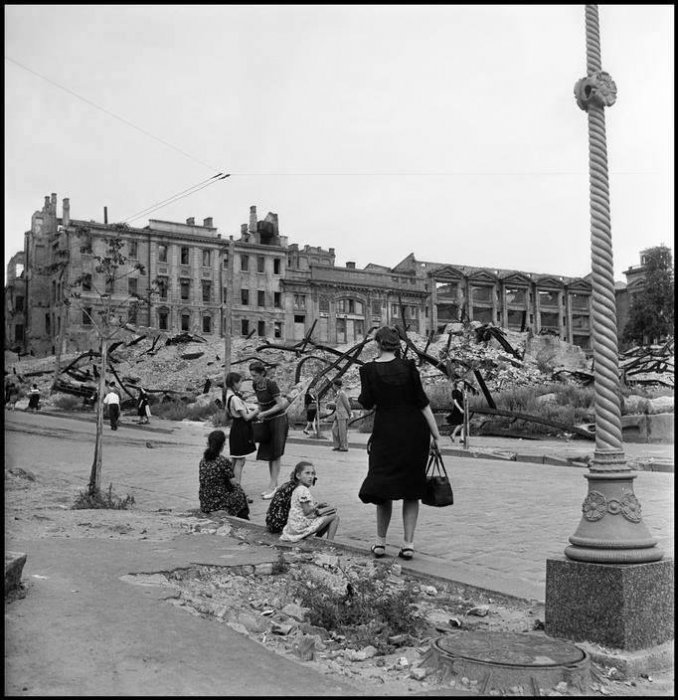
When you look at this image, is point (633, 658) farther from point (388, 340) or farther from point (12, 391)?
point (12, 391)

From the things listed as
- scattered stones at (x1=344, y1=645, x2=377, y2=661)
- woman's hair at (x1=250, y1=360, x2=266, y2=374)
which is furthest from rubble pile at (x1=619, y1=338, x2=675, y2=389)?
scattered stones at (x1=344, y1=645, x2=377, y2=661)

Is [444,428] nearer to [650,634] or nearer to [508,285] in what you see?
[650,634]

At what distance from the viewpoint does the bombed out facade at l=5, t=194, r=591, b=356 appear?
217 ft

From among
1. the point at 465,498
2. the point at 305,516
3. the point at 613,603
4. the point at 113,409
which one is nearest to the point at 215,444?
the point at 305,516

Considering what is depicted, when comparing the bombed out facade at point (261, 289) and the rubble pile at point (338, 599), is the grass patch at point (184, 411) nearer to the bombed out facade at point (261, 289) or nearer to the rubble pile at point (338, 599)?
the rubble pile at point (338, 599)

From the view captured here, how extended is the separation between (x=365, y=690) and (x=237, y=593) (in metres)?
1.95

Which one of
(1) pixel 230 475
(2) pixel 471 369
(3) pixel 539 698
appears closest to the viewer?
(3) pixel 539 698

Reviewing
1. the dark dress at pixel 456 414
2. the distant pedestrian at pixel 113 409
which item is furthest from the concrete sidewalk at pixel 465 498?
the distant pedestrian at pixel 113 409

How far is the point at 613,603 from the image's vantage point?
14.0ft

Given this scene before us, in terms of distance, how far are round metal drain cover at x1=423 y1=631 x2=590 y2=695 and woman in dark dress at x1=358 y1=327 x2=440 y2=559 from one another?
1.94m

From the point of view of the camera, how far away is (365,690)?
379 centimetres

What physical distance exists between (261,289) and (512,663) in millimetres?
73244

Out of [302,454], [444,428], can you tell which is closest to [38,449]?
[302,454]

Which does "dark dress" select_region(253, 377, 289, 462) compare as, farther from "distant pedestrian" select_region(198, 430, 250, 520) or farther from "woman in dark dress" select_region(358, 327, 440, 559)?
"woman in dark dress" select_region(358, 327, 440, 559)
